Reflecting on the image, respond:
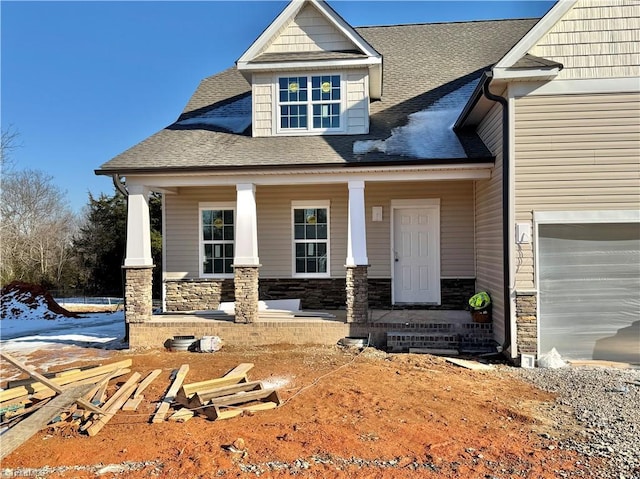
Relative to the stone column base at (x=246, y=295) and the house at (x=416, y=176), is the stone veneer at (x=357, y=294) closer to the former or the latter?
the house at (x=416, y=176)

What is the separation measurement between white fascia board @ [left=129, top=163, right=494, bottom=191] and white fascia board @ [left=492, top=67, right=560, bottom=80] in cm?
188

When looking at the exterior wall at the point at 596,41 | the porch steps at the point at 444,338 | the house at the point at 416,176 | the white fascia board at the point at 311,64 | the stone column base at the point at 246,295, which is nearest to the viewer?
the exterior wall at the point at 596,41

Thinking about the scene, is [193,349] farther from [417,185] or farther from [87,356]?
[417,185]

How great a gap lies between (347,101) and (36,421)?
8.53 meters

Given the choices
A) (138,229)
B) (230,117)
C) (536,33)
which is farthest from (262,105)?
(536,33)

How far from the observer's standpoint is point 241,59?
1039 cm

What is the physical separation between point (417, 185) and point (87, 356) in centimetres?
818

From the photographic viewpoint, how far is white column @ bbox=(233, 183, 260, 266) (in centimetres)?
946

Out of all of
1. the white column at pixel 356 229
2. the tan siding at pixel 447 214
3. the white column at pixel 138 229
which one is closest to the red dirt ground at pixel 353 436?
the white column at pixel 356 229

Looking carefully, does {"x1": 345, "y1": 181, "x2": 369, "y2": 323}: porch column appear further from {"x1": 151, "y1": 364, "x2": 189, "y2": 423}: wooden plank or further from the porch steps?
{"x1": 151, "y1": 364, "x2": 189, "y2": 423}: wooden plank

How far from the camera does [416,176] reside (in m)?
9.22

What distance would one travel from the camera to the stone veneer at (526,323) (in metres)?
7.57

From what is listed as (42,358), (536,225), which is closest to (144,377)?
(42,358)

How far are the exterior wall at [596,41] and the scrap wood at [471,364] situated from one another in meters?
5.00
